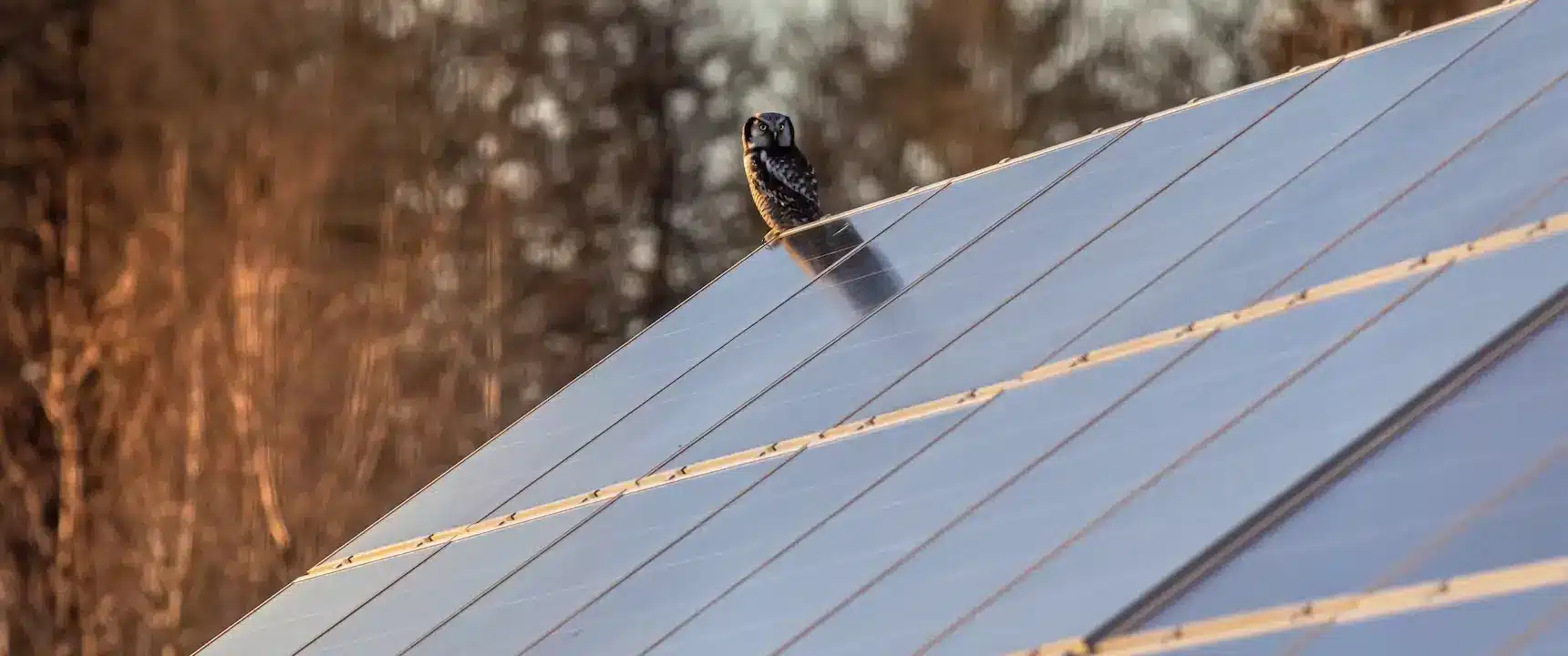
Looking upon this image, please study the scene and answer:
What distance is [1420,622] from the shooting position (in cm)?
385

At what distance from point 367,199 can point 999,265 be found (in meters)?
28.8

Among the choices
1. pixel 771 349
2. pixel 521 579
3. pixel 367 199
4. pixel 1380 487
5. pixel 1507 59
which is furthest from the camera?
pixel 367 199

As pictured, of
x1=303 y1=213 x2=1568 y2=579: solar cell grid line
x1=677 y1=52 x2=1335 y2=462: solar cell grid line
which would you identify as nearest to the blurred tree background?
x1=677 y1=52 x2=1335 y2=462: solar cell grid line

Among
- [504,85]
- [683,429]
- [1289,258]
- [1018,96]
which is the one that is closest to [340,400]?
[504,85]

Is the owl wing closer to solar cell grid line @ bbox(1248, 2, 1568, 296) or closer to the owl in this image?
the owl

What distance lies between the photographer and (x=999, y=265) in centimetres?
805

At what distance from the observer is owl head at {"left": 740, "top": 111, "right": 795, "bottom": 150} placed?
1421 centimetres

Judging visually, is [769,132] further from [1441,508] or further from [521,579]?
[1441,508]

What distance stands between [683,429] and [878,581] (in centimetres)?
260

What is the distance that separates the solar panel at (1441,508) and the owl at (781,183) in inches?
343

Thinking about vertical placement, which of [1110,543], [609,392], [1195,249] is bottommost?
[609,392]

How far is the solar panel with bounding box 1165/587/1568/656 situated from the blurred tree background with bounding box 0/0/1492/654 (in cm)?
2813

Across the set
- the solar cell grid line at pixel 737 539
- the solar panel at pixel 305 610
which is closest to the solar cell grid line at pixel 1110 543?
the solar cell grid line at pixel 737 539

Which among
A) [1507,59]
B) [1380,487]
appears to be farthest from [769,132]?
[1380,487]
